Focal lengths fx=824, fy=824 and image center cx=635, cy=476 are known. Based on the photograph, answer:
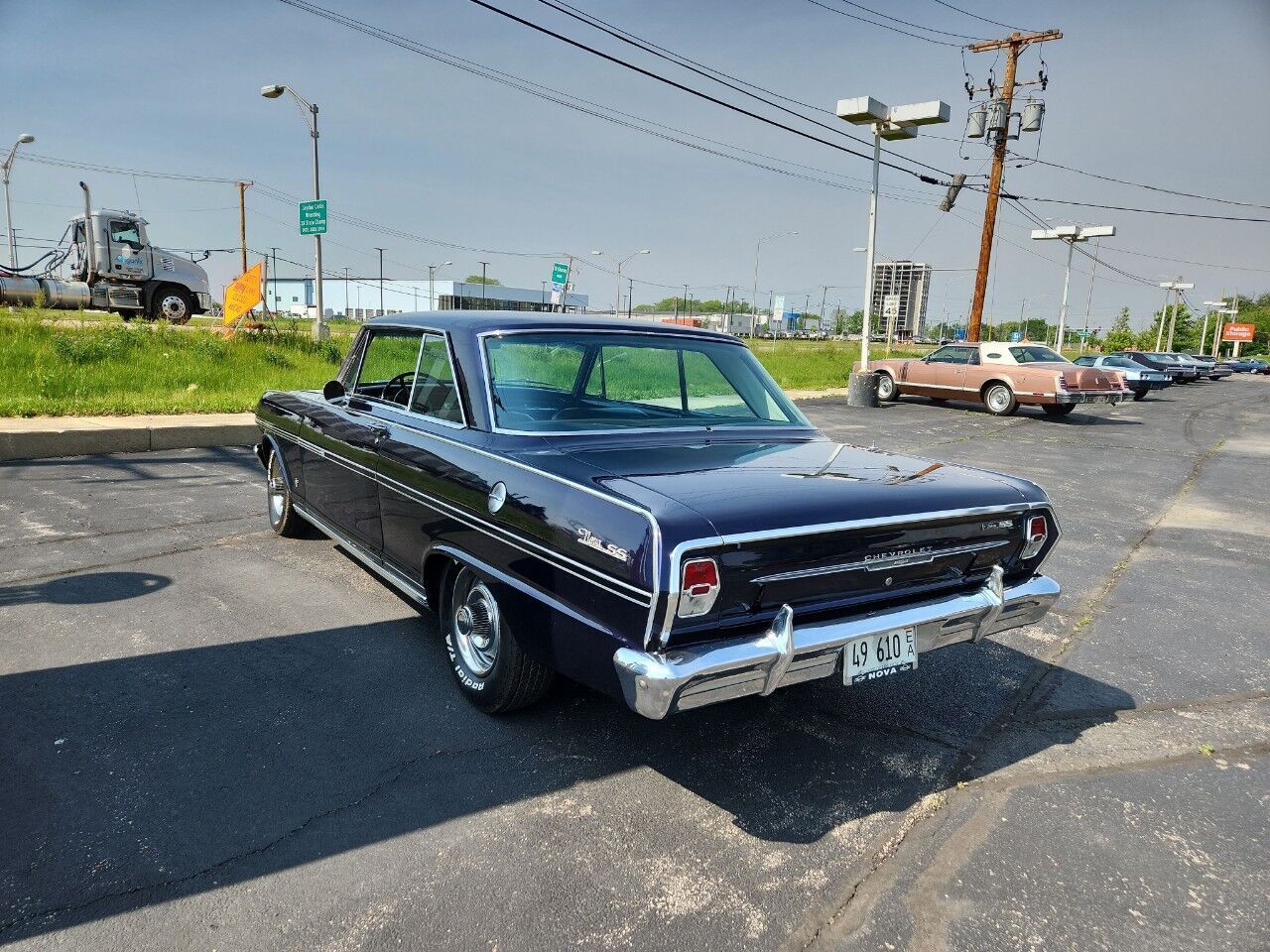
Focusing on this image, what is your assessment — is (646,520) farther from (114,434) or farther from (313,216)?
(313,216)

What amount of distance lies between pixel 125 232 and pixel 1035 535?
75.3 ft

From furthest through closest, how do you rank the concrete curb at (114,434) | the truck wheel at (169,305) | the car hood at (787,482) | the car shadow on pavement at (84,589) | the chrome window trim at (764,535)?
the truck wheel at (169,305)
the concrete curb at (114,434)
the car shadow on pavement at (84,589)
the car hood at (787,482)
the chrome window trim at (764,535)

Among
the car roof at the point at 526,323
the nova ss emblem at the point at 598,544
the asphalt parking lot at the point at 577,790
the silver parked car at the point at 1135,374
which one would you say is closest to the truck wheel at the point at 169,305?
the asphalt parking lot at the point at 577,790

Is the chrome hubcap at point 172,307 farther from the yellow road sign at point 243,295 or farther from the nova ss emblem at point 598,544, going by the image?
the nova ss emblem at point 598,544

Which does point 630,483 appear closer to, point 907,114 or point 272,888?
point 272,888

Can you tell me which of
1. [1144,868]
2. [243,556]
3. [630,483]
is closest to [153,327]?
[243,556]

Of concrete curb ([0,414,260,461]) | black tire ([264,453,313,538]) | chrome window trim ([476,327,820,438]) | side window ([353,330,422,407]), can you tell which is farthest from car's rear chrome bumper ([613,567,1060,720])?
concrete curb ([0,414,260,461])

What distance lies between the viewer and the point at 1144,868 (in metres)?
2.50

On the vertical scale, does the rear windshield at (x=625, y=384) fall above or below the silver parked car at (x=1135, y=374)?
above

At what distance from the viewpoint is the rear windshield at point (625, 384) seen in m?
3.44

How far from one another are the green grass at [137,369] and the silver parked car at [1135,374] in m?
22.7

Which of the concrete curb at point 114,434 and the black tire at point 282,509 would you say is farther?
the concrete curb at point 114,434

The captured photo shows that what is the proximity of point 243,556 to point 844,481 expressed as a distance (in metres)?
4.03

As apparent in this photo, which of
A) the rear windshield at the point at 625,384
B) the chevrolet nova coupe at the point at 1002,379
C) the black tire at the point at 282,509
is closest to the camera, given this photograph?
the rear windshield at the point at 625,384
